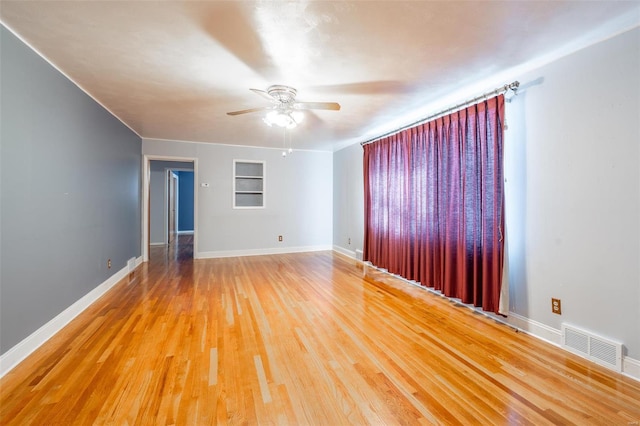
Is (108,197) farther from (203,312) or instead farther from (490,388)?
(490,388)

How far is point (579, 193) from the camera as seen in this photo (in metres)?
2.16

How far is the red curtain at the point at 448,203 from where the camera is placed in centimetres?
276

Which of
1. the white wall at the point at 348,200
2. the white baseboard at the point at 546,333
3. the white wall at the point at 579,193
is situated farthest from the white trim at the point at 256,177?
the white baseboard at the point at 546,333

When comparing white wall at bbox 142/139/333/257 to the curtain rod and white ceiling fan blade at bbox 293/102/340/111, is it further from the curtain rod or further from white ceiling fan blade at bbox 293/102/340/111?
white ceiling fan blade at bbox 293/102/340/111

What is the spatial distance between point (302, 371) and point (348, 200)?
14.2 ft

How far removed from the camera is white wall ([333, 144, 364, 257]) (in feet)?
18.0

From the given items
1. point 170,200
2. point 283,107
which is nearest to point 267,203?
point 283,107

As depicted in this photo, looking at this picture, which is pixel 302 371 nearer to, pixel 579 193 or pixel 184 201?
pixel 579 193

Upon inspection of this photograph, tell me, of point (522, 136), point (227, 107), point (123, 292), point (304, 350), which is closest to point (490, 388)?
point (304, 350)

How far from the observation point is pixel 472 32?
1977 mm

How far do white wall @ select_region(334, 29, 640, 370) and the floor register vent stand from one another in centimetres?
6

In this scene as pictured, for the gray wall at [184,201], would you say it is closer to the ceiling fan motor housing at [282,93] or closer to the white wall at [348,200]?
the white wall at [348,200]

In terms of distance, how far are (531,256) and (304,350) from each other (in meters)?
2.16

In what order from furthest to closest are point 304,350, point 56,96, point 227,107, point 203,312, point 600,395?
point 227,107
point 203,312
point 56,96
point 304,350
point 600,395
